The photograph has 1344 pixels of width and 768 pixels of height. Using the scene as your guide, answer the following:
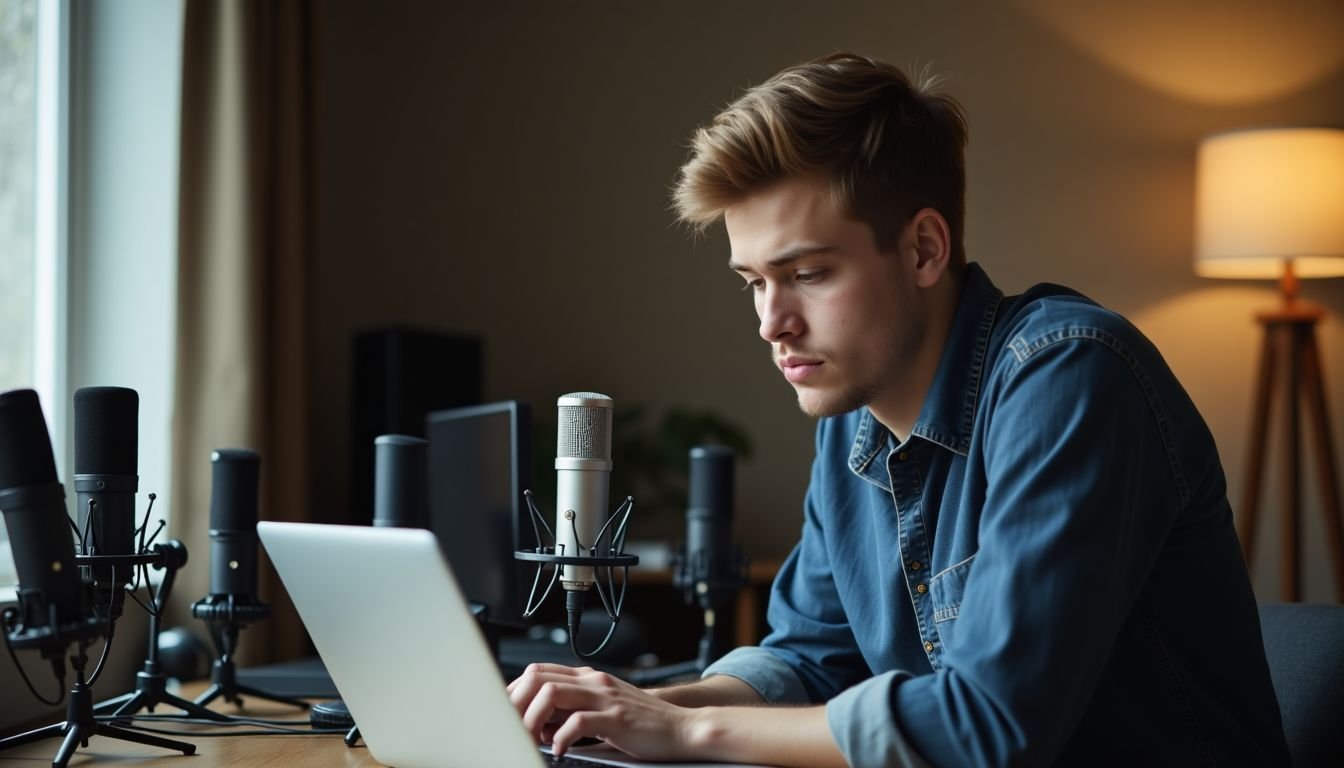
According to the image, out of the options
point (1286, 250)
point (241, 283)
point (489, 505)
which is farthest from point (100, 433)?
point (1286, 250)

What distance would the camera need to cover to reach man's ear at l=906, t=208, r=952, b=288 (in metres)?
1.40

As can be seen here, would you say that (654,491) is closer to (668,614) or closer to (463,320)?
(668,614)

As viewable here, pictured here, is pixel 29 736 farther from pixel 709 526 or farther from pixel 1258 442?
pixel 1258 442

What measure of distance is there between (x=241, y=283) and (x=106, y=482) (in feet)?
4.03

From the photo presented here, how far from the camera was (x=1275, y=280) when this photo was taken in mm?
3797

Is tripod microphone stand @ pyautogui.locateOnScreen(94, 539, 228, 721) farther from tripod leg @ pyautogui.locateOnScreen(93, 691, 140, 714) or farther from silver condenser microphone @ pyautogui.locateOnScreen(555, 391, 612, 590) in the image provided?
silver condenser microphone @ pyautogui.locateOnScreen(555, 391, 612, 590)

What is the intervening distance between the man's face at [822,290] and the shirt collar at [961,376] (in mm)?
52

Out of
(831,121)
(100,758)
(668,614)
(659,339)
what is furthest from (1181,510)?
(659,339)

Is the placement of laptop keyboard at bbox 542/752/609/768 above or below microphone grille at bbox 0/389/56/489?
below

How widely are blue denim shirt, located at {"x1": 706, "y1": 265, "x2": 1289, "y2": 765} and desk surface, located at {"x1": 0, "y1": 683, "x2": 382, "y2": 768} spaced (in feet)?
1.48

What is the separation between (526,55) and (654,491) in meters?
1.38

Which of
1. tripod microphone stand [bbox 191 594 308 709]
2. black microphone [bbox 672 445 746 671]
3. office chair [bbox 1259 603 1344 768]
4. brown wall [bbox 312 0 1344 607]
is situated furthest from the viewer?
brown wall [bbox 312 0 1344 607]

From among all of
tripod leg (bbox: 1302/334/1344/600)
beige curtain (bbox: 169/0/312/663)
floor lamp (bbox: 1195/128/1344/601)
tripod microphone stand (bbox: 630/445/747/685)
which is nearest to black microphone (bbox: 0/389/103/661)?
tripod microphone stand (bbox: 630/445/747/685)

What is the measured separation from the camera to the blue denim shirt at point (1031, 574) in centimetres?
105
